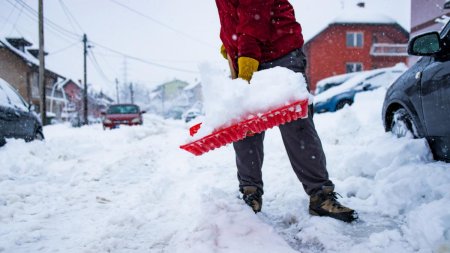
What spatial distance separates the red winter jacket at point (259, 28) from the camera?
218cm

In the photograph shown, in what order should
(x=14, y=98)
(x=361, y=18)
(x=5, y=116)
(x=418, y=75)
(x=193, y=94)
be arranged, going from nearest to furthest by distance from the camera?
(x=418, y=75)
(x=5, y=116)
(x=14, y=98)
(x=361, y=18)
(x=193, y=94)

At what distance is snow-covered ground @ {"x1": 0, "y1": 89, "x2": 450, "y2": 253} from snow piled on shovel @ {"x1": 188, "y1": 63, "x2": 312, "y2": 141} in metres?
0.64

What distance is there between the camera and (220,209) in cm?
215

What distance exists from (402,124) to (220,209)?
203 centimetres

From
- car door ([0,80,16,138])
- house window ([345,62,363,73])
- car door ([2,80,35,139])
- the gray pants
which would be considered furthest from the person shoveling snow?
house window ([345,62,363,73])

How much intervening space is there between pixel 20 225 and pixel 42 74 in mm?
16444

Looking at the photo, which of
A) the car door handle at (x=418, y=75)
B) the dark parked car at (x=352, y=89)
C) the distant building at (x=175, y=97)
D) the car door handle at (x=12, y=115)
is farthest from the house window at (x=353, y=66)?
the distant building at (x=175, y=97)

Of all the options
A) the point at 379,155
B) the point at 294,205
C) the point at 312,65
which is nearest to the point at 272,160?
the point at 379,155

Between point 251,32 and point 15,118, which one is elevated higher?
point 251,32

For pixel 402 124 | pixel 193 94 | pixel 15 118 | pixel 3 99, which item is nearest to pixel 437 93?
pixel 402 124

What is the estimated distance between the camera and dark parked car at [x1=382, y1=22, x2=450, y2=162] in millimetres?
2270

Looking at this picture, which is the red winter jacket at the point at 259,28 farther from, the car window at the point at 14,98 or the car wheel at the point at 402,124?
the car window at the point at 14,98

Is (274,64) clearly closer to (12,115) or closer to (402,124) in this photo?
(402,124)

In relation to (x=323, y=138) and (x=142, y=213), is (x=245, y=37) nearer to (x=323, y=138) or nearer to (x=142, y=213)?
(x=142, y=213)
